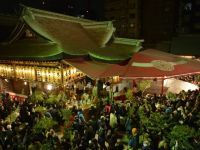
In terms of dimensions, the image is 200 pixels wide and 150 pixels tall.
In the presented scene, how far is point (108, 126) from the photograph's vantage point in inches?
486

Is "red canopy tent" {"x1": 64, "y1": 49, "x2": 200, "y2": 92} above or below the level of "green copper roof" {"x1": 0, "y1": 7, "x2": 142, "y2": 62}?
below

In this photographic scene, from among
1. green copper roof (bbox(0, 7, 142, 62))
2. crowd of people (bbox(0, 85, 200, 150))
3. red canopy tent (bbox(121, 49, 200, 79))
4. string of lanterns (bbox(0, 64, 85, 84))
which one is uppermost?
green copper roof (bbox(0, 7, 142, 62))

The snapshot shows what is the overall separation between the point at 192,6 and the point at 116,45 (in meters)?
15.5

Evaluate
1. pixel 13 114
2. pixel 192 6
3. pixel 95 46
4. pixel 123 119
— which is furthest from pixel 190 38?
pixel 13 114

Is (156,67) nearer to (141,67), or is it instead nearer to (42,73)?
(141,67)

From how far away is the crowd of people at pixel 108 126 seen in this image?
34.7ft

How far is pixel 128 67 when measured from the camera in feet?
49.9

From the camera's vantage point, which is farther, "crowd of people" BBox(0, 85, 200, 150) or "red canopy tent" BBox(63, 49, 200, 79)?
"red canopy tent" BBox(63, 49, 200, 79)

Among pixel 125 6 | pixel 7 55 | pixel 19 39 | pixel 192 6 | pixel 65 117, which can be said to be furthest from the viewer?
pixel 125 6

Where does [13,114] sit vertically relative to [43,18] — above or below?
below

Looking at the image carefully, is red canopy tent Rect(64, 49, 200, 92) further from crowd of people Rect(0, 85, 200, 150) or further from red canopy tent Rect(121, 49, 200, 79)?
crowd of people Rect(0, 85, 200, 150)

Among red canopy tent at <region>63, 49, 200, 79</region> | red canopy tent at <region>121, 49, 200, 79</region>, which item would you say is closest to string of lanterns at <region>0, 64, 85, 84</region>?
red canopy tent at <region>63, 49, 200, 79</region>

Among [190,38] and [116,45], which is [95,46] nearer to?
[116,45]

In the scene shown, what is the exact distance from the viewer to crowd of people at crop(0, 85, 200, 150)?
1057 centimetres
